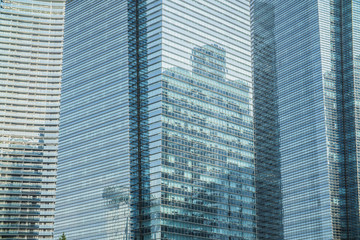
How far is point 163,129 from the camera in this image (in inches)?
5915

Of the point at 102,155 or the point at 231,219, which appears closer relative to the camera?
the point at 231,219

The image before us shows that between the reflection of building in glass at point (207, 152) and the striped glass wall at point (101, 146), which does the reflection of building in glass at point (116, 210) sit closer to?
the striped glass wall at point (101, 146)

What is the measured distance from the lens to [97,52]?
197 m

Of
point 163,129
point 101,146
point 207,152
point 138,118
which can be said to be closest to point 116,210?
point 101,146

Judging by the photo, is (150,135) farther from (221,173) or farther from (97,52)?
(97,52)

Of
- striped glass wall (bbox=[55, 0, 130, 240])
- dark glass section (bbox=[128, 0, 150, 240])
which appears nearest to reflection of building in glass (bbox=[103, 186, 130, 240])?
striped glass wall (bbox=[55, 0, 130, 240])

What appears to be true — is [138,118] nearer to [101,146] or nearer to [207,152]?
[207,152]

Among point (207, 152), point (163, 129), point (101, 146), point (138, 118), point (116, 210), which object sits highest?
point (138, 118)

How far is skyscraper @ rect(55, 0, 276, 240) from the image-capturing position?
495 feet

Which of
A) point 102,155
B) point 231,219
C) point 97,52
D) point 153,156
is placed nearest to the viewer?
point 153,156

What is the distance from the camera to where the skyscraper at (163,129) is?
495ft

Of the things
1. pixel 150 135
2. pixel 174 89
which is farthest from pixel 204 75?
pixel 150 135

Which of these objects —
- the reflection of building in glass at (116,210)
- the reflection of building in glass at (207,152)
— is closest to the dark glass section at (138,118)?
the reflection of building in glass at (116,210)

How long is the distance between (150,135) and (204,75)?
2813 cm
